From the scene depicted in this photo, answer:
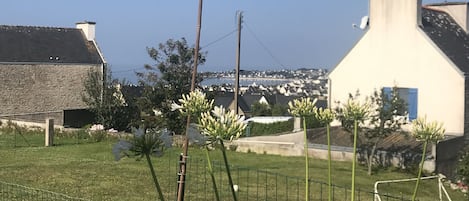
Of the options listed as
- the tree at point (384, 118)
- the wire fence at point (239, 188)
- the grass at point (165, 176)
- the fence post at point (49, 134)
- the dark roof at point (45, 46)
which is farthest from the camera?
the dark roof at point (45, 46)

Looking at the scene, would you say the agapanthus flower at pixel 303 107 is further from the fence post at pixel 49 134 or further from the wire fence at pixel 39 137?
the wire fence at pixel 39 137

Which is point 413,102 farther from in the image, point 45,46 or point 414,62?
point 45,46

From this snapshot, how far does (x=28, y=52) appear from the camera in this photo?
32.6m

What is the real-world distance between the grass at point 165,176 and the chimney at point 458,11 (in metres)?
7.87

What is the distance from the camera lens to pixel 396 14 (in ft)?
62.6

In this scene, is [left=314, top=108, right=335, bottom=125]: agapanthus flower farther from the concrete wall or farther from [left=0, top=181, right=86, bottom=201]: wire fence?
the concrete wall

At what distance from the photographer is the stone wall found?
3090 cm

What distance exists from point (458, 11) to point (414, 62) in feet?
13.1

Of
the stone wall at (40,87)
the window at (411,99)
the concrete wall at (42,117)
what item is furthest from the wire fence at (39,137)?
the window at (411,99)

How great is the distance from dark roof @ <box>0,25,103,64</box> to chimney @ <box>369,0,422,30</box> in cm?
1946

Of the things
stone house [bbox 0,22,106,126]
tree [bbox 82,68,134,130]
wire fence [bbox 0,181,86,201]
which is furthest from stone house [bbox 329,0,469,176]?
stone house [bbox 0,22,106,126]

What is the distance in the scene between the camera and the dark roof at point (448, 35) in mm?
18469

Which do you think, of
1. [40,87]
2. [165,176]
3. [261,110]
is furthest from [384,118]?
[261,110]

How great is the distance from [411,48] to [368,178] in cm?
596
